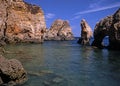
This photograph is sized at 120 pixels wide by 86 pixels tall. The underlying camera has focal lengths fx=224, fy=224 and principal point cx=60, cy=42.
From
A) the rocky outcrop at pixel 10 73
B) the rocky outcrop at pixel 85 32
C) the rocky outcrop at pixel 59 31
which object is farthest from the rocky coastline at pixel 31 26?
the rocky outcrop at pixel 59 31

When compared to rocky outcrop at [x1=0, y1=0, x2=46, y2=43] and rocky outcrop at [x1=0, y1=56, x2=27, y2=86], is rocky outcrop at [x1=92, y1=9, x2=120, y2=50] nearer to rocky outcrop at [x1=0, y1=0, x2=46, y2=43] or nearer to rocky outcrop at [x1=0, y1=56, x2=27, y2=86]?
rocky outcrop at [x1=0, y1=0, x2=46, y2=43]

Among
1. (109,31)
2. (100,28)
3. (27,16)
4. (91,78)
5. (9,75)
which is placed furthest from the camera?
(27,16)

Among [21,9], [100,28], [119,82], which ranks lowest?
[119,82]

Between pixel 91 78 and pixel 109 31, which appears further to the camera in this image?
pixel 109 31

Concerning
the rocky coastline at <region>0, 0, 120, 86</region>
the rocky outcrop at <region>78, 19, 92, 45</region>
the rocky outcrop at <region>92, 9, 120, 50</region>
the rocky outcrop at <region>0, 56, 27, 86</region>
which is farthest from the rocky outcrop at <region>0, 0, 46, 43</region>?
the rocky outcrop at <region>0, 56, 27, 86</region>

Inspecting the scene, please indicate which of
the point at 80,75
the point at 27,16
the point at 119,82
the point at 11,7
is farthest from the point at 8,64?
the point at 27,16

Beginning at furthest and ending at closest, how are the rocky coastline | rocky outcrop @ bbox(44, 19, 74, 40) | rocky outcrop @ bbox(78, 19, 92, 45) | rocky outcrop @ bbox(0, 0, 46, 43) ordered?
rocky outcrop @ bbox(44, 19, 74, 40), rocky outcrop @ bbox(78, 19, 92, 45), rocky outcrop @ bbox(0, 0, 46, 43), the rocky coastline

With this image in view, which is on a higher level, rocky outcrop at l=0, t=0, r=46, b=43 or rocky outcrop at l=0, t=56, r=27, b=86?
rocky outcrop at l=0, t=0, r=46, b=43

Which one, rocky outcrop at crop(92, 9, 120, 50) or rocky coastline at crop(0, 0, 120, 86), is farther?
rocky coastline at crop(0, 0, 120, 86)

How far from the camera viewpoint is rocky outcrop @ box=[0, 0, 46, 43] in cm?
6769

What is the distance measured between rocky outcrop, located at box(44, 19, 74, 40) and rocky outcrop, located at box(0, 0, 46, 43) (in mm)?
54346

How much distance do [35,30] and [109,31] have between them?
34.9 metres

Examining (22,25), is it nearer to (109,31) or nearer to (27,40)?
(27,40)

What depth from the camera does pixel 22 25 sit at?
73000 millimetres
